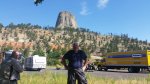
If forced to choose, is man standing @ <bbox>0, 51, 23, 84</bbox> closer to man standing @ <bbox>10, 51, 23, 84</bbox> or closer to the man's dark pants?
man standing @ <bbox>10, 51, 23, 84</bbox>

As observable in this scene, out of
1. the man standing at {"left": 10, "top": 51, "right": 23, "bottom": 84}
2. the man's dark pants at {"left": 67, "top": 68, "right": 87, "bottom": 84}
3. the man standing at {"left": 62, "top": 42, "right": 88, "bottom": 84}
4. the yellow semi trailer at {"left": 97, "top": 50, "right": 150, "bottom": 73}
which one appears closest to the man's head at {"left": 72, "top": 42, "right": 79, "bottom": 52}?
the man standing at {"left": 62, "top": 42, "right": 88, "bottom": 84}

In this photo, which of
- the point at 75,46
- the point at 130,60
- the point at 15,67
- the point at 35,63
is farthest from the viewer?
the point at 35,63

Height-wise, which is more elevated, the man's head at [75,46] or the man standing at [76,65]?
the man's head at [75,46]

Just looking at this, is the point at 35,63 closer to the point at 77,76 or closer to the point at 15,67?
the point at 77,76

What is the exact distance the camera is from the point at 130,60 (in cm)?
5353

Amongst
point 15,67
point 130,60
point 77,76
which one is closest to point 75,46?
point 77,76

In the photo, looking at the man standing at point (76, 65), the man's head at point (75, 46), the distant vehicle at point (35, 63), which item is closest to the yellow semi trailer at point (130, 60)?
the distant vehicle at point (35, 63)

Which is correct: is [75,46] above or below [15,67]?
above

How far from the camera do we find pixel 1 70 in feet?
34.2

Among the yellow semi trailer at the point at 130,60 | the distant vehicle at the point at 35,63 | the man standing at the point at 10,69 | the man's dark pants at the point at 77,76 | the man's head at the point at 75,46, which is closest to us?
the man standing at the point at 10,69

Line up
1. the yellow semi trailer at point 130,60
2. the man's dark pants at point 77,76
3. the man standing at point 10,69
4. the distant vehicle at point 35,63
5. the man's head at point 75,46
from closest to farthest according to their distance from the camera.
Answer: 1. the man standing at point 10,69
2. the man's head at point 75,46
3. the man's dark pants at point 77,76
4. the yellow semi trailer at point 130,60
5. the distant vehicle at point 35,63

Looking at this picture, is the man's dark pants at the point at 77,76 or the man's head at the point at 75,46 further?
the man's dark pants at the point at 77,76

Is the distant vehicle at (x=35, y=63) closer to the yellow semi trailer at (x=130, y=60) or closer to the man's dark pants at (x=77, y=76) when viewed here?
the yellow semi trailer at (x=130, y=60)

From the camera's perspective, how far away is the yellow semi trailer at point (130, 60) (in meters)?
50.7
